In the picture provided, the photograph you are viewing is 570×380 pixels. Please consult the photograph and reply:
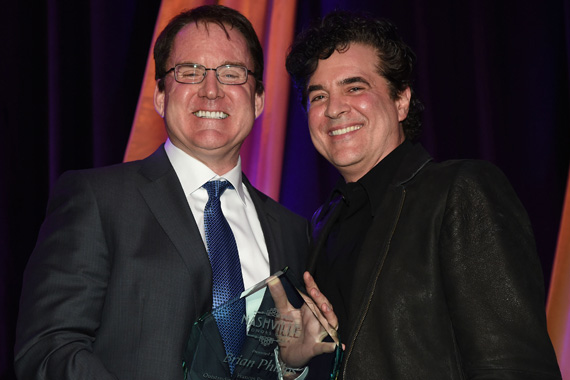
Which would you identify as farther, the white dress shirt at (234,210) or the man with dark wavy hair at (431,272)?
the white dress shirt at (234,210)

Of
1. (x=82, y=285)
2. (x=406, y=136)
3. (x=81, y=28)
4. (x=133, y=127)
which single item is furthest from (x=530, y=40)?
(x=82, y=285)

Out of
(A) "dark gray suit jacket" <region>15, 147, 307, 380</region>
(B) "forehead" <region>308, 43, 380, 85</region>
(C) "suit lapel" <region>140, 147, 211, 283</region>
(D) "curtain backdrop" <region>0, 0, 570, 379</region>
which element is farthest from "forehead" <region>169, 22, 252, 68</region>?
(D) "curtain backdrop" <region>0, 0, 570, 379</region>

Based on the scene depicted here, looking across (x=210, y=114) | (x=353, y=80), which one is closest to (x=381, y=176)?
(x=353, y=80)

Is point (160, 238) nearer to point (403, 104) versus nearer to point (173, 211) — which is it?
point (173, 211)

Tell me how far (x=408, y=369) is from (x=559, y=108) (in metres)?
1.82

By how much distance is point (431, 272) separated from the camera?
4.58ft

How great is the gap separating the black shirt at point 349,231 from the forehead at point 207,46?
0.56 m

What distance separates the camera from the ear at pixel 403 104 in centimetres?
189

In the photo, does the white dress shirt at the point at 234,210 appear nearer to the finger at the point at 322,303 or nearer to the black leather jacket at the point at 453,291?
the finger at the point at 322,303

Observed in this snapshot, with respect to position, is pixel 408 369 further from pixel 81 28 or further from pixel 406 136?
pixel 81 28

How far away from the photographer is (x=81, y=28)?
8.16ft

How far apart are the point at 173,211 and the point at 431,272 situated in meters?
0.70

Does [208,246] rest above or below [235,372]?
above

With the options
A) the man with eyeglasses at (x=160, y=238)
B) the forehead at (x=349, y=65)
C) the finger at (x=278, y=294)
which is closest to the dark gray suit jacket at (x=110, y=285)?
the man with eyeglasses at (x=160, y=238)
